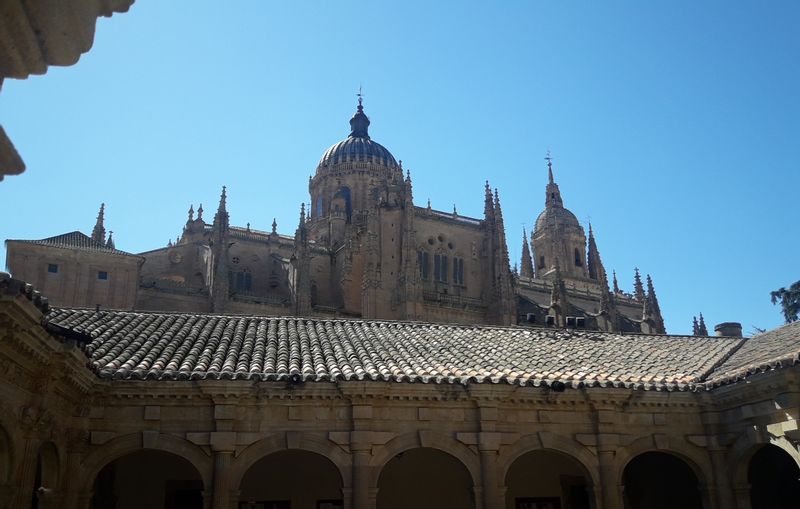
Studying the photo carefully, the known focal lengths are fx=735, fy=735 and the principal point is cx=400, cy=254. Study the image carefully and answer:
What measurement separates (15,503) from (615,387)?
33.7 feet

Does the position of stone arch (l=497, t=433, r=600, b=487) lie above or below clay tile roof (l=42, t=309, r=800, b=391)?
below

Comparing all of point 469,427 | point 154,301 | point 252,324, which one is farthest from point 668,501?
point 154,301

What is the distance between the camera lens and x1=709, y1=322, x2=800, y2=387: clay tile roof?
501 inches

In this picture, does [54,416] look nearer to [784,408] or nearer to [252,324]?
[252,324]

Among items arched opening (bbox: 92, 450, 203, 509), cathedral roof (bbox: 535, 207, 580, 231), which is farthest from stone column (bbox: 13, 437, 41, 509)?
cathedral roof (bbox: 535, 207, 580, 231)

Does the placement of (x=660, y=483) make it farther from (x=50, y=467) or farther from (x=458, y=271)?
(x=458, y=271)

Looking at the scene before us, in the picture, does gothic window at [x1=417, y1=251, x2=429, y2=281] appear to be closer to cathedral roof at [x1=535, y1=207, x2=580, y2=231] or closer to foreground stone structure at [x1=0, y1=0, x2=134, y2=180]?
cathedral roof at [x1=535, y1=207, x2=580, y2=231]

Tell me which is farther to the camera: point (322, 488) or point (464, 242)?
point (464, 242)

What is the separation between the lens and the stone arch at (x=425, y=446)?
13.3m

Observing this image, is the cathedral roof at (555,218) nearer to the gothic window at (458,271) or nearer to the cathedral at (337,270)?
the cathedral at (337,270)

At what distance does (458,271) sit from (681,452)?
4055cm

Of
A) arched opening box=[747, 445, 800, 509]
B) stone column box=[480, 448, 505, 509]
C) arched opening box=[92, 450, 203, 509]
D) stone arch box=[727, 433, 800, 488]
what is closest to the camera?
stone column box=[480, 448, 505, 509]

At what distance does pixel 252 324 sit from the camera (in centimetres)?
1767

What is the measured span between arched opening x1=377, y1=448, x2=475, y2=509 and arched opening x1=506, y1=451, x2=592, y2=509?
1131 mm
